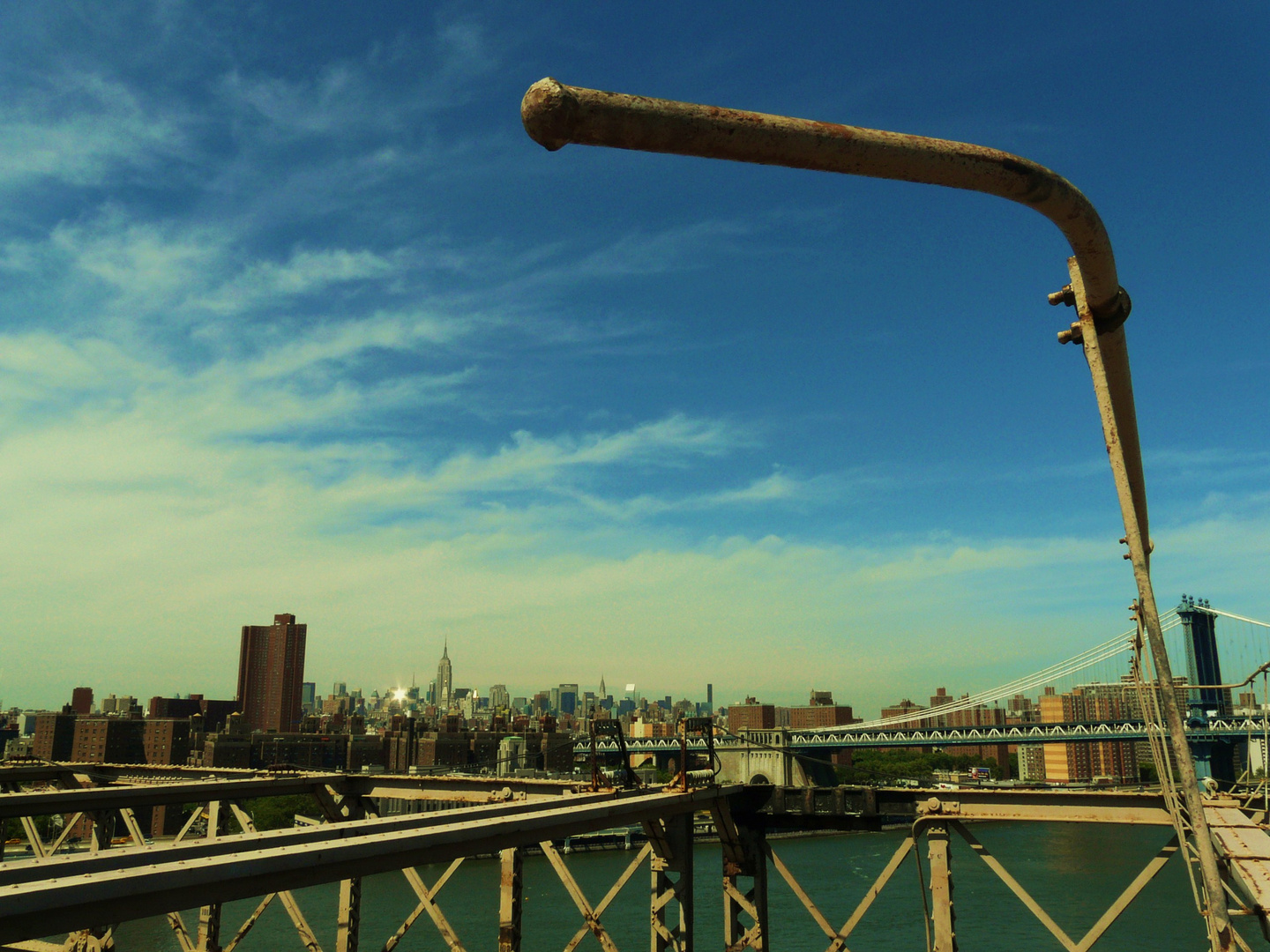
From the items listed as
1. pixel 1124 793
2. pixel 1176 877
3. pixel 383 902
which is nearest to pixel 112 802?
pixel 1124 793

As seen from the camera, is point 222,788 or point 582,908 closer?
point 582,908

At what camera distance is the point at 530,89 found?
2.12m

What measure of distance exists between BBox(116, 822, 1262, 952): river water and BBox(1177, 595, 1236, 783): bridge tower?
22396 mm

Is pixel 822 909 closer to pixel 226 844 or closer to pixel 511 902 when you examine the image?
pixel 511 902

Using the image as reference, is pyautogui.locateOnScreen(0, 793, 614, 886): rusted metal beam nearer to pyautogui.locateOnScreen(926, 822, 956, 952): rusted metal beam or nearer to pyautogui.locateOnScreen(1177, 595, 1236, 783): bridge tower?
pyautogui.locateOnScreen(926, 822, 956, 952): rusted metal beam

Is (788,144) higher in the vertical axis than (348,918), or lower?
higher

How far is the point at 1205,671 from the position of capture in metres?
103

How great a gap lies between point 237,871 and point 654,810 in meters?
5.72

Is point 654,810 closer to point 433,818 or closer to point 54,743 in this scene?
point 433,818

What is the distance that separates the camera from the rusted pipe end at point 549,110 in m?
2.07

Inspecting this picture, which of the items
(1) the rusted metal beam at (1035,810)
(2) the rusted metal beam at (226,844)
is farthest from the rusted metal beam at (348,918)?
(1) the rusted metal beam at (1035,810)

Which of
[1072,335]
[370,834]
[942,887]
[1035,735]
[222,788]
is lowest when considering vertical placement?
[1035,735]

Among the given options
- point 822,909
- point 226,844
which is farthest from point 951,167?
point 822,909

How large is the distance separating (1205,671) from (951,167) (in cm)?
12194
